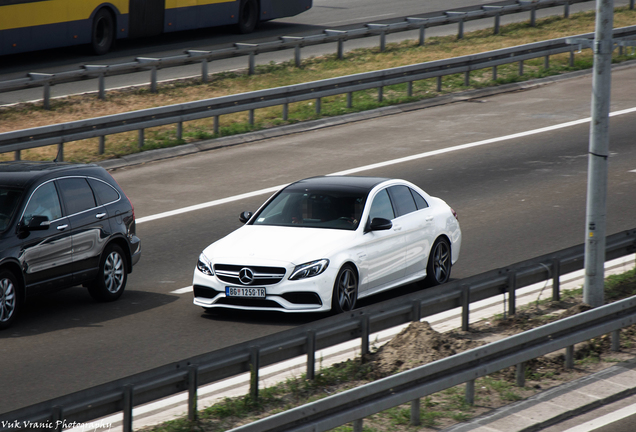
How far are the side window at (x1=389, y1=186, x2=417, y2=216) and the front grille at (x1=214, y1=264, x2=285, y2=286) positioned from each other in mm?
2178

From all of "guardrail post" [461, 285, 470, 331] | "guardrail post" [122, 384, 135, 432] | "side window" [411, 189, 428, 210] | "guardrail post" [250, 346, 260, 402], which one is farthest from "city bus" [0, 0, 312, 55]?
"guardrail post" [122, 384, 135, 432]

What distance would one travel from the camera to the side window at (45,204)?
11211 mm

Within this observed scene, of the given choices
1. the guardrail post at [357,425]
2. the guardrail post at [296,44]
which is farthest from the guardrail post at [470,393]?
the guardrail post at [296,44]

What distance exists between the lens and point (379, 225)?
11.7m

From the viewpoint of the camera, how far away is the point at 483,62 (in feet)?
86.7

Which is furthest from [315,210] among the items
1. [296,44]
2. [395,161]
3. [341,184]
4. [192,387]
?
[296,44]

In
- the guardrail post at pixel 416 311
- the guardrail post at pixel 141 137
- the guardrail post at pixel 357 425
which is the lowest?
the guardrail post at pixel 357 425

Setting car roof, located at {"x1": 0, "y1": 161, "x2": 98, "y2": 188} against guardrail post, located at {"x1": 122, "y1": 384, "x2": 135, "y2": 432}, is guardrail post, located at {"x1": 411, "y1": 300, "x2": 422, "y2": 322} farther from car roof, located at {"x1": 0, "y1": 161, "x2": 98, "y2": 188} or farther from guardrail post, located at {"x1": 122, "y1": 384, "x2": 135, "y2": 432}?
car roof, located at {"x1": 0, "y1": 161, "x2": 98, "y2": 188}

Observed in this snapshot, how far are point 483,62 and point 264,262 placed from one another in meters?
16.9

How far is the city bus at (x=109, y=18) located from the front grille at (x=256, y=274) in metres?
17.5

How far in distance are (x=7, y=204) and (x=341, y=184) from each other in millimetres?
3987

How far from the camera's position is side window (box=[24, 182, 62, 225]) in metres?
11.2

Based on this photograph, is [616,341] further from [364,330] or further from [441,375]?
[441,375]

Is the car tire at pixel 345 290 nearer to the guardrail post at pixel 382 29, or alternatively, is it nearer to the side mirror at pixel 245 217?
the side mirror at pixel 245 217
